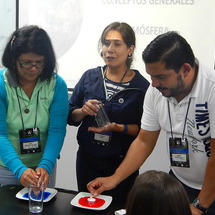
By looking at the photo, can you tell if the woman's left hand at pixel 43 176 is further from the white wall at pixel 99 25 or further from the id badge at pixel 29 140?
the white wall at pixel 99 25

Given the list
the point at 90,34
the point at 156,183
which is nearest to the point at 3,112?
the point at 156,183

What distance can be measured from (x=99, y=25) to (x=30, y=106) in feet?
4.81

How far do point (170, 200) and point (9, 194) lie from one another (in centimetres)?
97

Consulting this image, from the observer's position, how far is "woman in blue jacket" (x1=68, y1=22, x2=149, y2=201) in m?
1.97

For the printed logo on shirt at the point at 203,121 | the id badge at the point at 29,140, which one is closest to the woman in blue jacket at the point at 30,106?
the id badge at the point at 29,140

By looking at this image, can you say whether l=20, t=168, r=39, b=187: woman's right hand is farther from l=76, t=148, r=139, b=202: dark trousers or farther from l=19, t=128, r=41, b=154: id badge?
l=76, t=148, r=139, b=202: dark trousers

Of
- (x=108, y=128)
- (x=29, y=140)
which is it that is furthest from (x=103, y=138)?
(x=29, y=140)

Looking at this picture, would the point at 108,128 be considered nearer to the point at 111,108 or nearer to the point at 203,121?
the point at 111,108

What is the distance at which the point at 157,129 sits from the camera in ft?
5.61

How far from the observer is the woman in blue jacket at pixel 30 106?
170 cm

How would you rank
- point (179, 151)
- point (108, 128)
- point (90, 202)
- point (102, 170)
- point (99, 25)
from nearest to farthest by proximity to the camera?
point (90, 202), point (179, 151), point (108, 128), point (102, 170), point (99, 25)

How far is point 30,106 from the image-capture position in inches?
68.9

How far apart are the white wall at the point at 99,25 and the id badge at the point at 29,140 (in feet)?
4.49

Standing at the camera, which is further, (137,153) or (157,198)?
(137,153)
